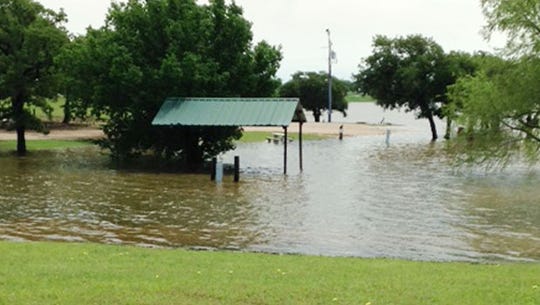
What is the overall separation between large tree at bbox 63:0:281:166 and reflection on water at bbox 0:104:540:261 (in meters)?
A: 2.48

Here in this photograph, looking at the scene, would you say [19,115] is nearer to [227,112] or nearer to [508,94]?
[227,112]

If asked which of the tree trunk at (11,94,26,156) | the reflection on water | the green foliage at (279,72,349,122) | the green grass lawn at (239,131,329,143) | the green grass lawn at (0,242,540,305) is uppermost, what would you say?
the green foliage at (279,72,349,122)

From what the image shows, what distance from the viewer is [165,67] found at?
104 ft

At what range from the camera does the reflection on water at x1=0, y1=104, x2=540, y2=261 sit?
16109 millimetres

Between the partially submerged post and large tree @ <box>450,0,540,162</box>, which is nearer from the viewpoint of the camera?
large tree @ <box>450,0,540,162</box>

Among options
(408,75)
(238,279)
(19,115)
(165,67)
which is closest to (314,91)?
(408,75)

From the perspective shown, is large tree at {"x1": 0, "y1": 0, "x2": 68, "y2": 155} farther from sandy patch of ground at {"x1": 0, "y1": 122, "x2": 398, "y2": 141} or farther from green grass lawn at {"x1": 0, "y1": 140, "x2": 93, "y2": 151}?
sandy patch of ground at {"x1": 0, "y1": 122, "x2": 398, "y2": 141}

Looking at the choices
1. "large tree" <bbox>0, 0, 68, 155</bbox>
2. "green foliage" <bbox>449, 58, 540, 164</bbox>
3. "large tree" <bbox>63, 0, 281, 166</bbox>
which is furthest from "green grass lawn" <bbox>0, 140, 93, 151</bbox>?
"green foliage" <bbox>449, 58, 540, 164</bbox>

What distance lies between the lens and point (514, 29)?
23047mm

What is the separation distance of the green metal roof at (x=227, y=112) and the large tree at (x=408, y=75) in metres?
29.5

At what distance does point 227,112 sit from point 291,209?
36.8ft

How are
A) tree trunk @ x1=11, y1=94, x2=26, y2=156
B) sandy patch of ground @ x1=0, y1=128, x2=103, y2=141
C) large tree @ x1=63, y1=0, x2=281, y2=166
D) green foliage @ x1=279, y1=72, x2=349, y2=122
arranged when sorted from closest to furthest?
large tree @ x1=63, y1=0, x2=281, y2=166
tree trunk @ x1=11, y1=94, x2=26, y2=156
sandy patch of ground @ x1=0, y1=128, x2=103, y2=141
green foliage @ x1=279, y1=72, x2=349, y2=122

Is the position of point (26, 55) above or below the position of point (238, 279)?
above

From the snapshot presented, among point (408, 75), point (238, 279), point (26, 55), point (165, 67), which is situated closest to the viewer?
point (238, 279)
